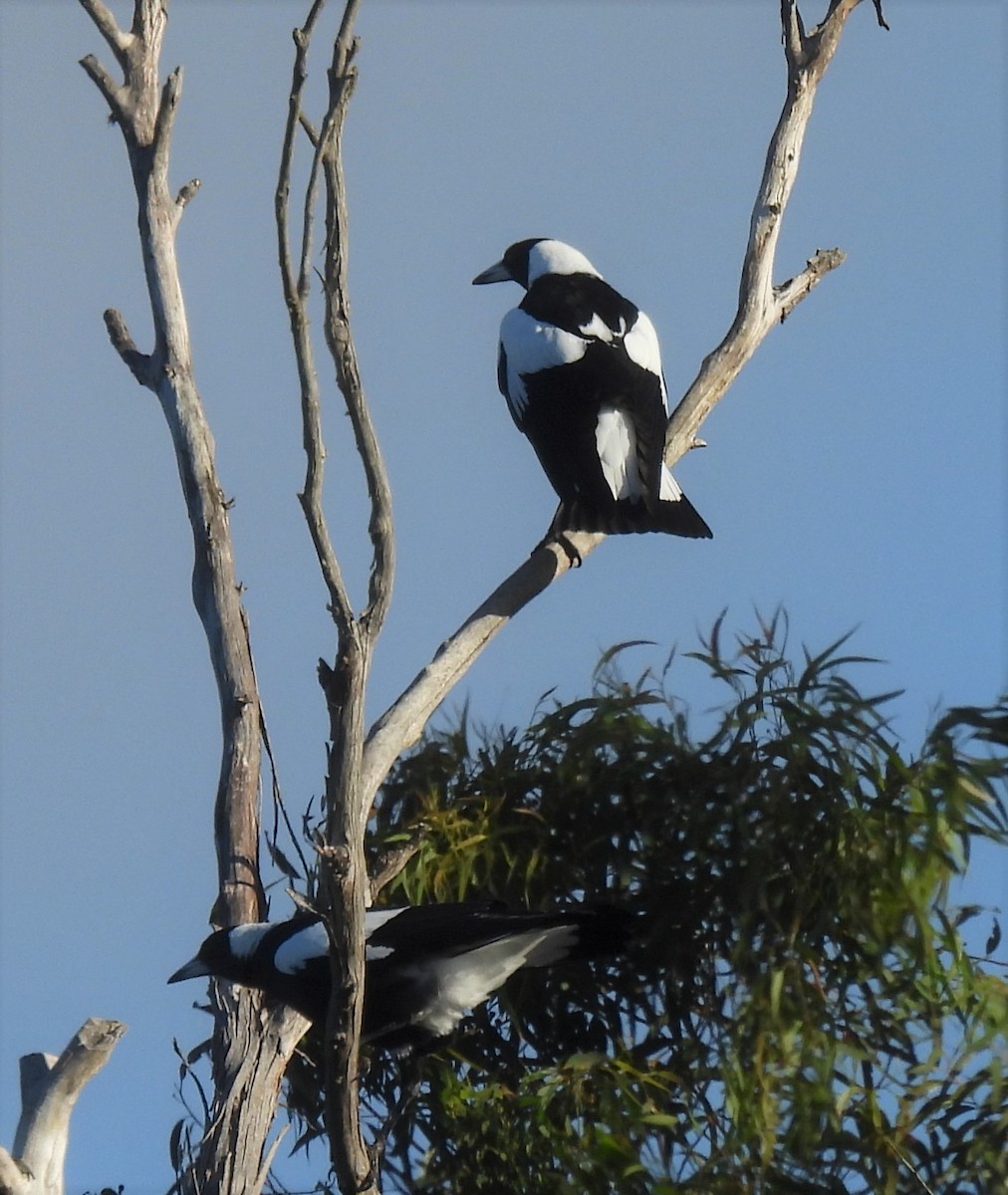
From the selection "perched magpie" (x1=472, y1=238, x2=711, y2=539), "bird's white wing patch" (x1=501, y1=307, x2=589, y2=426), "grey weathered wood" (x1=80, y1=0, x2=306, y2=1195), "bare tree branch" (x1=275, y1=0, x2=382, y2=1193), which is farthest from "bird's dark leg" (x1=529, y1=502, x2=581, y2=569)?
"bare tree branch" (x1=275, y1=0, x2=382, y2=1193)

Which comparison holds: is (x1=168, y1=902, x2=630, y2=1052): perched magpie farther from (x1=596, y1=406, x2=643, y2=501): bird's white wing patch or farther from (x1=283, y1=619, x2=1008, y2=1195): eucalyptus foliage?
(x1=596, y1=406, x2=643, y2=501): bird's white wing patch

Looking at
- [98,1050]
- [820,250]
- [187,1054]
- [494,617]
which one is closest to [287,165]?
[494,617]

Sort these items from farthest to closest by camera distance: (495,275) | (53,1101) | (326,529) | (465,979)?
(495,275) < (465,979) < (53,1101) < (326,529)

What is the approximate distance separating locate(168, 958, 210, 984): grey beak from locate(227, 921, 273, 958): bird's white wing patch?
73mm

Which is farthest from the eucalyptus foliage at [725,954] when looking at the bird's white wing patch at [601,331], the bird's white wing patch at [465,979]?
the bird's white wing patch at [601,331]

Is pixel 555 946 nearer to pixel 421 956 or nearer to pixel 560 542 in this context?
pixel 421 956

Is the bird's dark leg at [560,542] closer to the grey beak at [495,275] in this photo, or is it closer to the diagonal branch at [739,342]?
the diagonal branch at [739,342]

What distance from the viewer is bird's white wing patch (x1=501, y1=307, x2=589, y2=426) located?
2.79 m

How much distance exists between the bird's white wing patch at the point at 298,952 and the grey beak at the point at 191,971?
0.15 meters

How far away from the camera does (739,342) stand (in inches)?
115

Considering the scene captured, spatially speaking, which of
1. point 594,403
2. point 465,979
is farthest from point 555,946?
point 594,403

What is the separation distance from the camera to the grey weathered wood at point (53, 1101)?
2029 millimetres

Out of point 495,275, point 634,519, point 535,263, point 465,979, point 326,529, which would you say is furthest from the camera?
point 495,275

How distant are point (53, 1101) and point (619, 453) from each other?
4.26ft
